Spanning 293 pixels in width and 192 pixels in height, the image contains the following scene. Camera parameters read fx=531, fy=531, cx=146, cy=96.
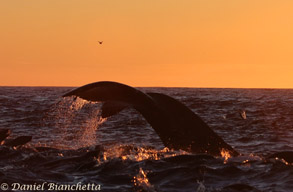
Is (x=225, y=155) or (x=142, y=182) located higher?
(x=225, y=155)

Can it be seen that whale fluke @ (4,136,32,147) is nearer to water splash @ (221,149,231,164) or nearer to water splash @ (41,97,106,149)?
water splash @ (41,97,106,149)

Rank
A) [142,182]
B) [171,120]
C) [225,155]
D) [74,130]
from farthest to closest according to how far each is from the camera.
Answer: [74,130] < [225,155] < [142,182] < [171,120]

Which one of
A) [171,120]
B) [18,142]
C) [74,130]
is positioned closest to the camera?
[171,120]

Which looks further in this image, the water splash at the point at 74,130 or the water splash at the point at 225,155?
the water splash at the point at 225,155

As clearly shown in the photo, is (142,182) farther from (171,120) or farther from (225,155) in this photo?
(225,155)

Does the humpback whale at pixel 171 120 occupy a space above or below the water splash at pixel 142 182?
above

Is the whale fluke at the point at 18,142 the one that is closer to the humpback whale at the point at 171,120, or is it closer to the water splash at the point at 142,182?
the water splash at the point at 142,182

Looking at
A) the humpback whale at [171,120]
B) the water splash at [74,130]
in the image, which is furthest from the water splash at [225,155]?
the water splash at [74,130]

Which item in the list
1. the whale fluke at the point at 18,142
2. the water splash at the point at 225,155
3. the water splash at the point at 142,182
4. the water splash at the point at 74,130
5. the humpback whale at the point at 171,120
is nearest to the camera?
the water splash at the point at 74,130

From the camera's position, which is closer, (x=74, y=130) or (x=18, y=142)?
(x=18, y=142)

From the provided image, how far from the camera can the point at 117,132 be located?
2478 centimetres

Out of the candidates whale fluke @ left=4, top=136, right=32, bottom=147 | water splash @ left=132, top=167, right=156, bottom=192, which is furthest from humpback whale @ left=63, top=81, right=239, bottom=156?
whale fluke @ left=4, top=136, right=32, bottom=147

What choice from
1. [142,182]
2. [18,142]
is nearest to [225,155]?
[142,182]

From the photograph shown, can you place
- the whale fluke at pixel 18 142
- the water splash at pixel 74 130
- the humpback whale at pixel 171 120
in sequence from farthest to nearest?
the whale fluke at pixel 18 142 < the humpback whale at pixel 171 120 < the water splash at pixel 74 130
